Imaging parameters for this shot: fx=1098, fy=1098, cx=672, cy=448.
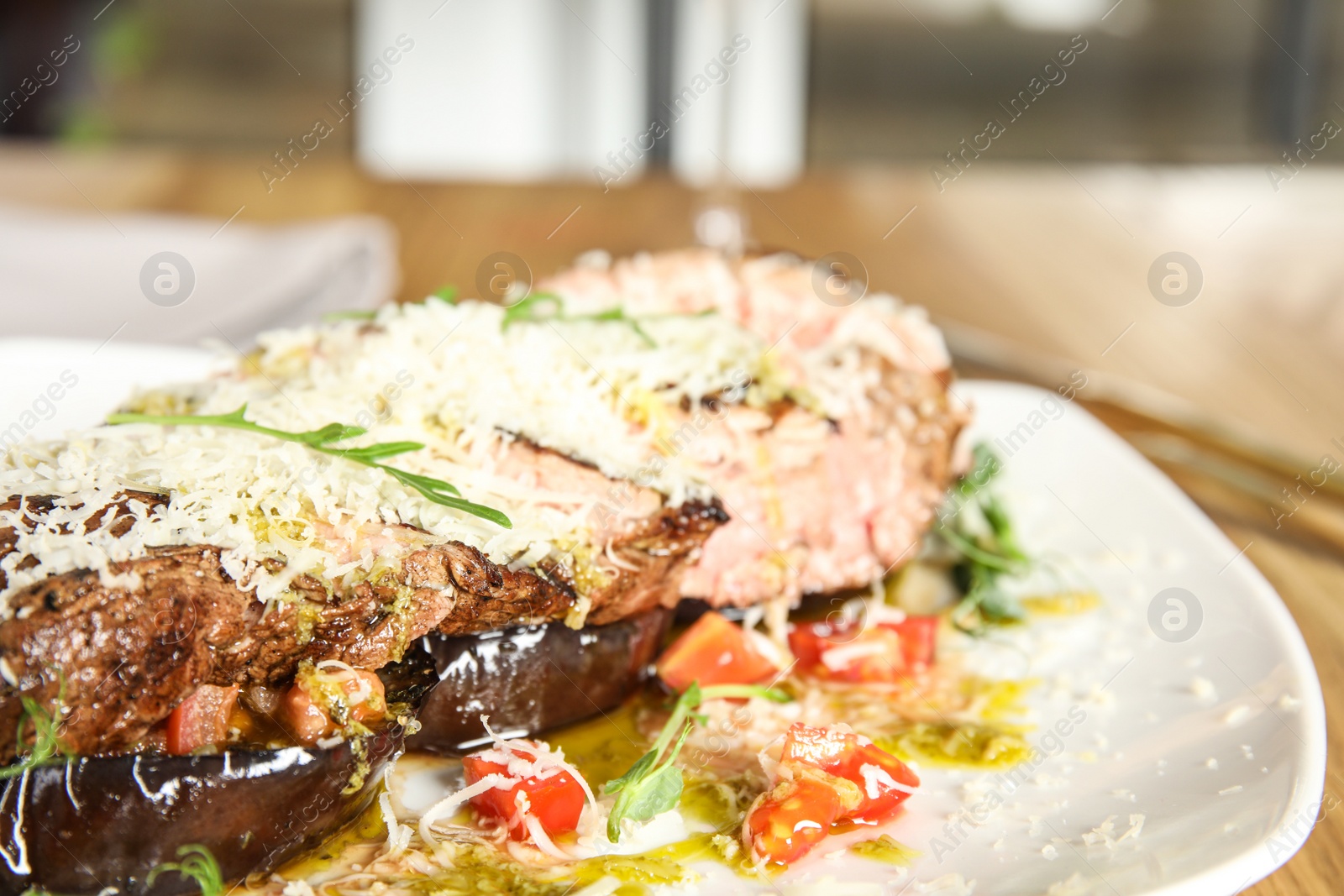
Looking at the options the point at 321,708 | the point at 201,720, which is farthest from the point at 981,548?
the point at 201,720

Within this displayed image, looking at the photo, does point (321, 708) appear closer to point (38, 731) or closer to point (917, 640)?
point (38, 731)

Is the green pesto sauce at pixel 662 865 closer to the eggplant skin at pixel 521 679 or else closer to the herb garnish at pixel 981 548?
the eggplant skin at pixel 521 679

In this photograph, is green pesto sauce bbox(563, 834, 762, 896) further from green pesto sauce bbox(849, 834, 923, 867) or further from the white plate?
green pesto sauce bbox(849, 834, 923, 867)

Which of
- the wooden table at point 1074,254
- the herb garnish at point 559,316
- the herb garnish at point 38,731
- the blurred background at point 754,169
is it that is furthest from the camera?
the blurred background at point 754,169

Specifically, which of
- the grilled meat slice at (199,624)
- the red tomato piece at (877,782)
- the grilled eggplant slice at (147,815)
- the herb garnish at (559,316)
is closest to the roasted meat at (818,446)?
the herb garnish at (559,316)

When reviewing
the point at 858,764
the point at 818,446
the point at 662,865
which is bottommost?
the point at 662,865

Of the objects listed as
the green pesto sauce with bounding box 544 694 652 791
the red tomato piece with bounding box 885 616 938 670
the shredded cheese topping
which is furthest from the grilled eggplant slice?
the red tomato piece with bounding box 885 616 938 670
